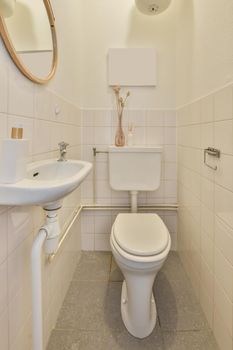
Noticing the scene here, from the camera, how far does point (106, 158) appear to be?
6.26 ft

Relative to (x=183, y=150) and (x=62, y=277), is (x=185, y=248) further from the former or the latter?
(x=62, y=277)

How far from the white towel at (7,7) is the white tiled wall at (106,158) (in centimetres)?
110

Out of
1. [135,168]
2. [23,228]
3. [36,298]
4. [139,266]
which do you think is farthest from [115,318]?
[135,168]

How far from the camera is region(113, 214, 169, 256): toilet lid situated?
1.06 m

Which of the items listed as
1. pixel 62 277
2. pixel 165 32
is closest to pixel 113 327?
pixel 62 277

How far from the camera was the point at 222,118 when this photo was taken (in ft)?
3.30

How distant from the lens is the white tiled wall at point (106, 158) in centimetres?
188

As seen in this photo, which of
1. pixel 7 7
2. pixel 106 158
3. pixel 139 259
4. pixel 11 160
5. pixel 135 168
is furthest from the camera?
pixel 106 158

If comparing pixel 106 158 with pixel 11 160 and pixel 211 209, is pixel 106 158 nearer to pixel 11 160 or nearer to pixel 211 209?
pixel 211 209

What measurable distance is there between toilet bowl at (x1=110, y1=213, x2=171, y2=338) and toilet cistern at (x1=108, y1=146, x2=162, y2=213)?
49cm

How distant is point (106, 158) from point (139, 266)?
3.53ft

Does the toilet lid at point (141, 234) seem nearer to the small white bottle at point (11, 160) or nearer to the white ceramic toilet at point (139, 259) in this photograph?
the white ceramic toilet at point (139, 259)

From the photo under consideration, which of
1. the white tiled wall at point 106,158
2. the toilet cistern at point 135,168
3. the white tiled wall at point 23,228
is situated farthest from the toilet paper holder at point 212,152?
the white tiled wall at point 23,228

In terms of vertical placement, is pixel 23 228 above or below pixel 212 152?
below
